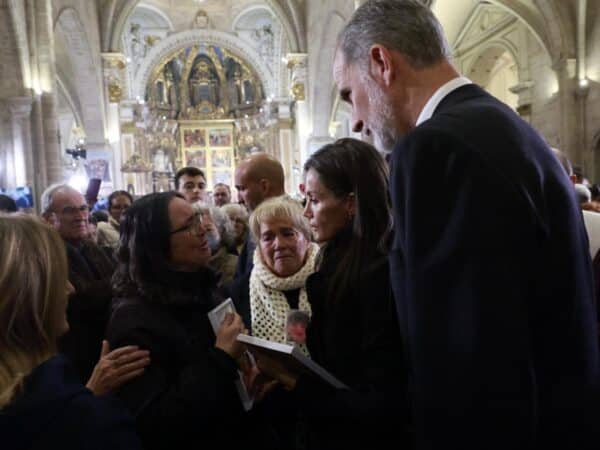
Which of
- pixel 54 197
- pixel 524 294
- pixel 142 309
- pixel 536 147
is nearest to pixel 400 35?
pixel 536 147

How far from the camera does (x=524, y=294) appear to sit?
0.89 meters

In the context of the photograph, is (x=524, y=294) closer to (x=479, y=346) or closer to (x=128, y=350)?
(x=479, y=346)

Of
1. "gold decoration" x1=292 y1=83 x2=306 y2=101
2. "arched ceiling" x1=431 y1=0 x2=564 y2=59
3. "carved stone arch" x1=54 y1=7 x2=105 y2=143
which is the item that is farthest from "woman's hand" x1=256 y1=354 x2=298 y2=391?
"gold decoration" x1=292 y1=83 x2=306 y2=101

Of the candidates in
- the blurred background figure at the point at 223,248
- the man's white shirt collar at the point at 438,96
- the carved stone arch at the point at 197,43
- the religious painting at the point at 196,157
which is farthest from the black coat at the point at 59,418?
the religious painting at the point at 196,157

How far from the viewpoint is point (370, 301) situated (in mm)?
1519

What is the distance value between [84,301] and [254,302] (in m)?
1.23

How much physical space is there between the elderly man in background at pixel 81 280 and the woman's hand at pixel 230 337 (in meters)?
1.15

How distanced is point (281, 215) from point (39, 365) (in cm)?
121

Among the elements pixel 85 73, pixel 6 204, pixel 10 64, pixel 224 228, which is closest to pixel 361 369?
pixel 224 228

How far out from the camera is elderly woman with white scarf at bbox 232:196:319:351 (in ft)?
6.47

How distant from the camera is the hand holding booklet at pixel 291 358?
1354 mm

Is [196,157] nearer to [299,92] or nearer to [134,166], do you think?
[134,166]

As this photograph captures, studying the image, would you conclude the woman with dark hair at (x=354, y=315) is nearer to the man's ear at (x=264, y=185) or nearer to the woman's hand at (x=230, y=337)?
the woman's hand at (x=230, y=337)

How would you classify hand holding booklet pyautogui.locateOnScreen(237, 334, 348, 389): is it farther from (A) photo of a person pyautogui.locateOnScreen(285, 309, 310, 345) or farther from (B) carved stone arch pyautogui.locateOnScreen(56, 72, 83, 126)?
(B) carved stone arch pyautogui.locateOnScreen(56, 72, 83, 126)
